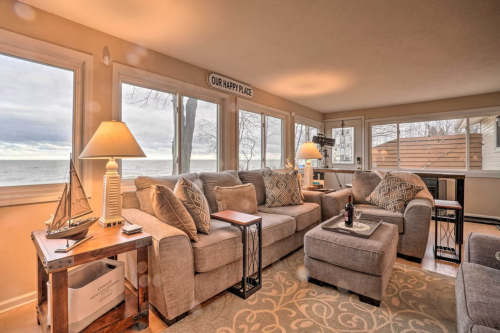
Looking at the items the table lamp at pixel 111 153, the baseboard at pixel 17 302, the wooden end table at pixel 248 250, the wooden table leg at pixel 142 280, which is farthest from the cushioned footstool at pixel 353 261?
the baseboard at pixel 17 302

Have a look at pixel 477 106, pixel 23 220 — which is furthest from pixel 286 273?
pixel 477 106

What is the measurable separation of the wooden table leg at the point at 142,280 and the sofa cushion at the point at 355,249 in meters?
1.32

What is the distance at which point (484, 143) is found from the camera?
4.58 metres

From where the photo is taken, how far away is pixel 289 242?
2.68 meters

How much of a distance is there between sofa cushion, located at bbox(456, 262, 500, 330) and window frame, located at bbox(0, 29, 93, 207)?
2789 millimetres

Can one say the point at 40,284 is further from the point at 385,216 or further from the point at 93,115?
the point at 385,216

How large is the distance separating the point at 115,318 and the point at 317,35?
2.86 m

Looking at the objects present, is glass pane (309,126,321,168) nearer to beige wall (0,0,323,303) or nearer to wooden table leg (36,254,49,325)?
beige wall (0,0,323,303)

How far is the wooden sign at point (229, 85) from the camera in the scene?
3.38m

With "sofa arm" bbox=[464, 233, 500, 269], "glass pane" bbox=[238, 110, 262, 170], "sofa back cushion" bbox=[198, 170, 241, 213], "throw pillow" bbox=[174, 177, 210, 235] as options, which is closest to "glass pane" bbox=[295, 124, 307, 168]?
"glass pane" bbox=[238, 110, 262, 170]

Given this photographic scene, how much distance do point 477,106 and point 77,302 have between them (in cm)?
→ 648

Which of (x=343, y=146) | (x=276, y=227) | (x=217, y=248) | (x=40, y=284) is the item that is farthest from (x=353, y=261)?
(x=343, y=146)

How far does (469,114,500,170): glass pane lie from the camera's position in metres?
4.43

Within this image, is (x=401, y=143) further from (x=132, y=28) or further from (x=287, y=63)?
(x=132, y=28)
